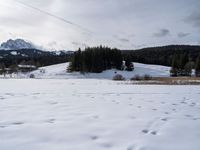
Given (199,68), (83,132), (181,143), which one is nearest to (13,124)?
(83,132)

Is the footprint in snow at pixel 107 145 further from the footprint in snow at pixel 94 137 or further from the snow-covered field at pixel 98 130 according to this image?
the footprint in snow at pixel 94 137

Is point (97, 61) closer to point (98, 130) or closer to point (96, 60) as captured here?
point (96, 60)

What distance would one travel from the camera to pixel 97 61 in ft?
351

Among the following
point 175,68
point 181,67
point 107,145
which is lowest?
point 107,145

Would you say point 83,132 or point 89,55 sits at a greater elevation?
point 89,55

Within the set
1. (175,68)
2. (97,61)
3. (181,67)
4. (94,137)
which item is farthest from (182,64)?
(94,137)

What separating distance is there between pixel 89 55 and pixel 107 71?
1041 centimetres

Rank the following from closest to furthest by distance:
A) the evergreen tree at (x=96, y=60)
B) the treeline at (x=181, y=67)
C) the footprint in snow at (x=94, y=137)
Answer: the footprint in snow at (x=94, y=137)
the treeline at (x=181, y=67)
the evergreen tree at (x=96, y=60)

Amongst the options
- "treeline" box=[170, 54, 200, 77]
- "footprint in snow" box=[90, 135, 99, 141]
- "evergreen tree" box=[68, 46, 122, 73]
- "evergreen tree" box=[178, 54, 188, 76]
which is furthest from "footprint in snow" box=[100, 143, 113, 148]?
"evergreen tree" box=[178, 54, 188, 76]

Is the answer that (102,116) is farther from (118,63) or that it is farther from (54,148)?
(118,63)

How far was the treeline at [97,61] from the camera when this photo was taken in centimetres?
10373

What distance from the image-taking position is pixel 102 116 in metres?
9.32

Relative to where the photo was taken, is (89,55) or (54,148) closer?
(54,148)

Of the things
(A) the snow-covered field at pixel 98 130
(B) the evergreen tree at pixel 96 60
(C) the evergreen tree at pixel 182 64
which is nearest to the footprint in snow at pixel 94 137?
(A) the snow-covered field at pixel 98 130
